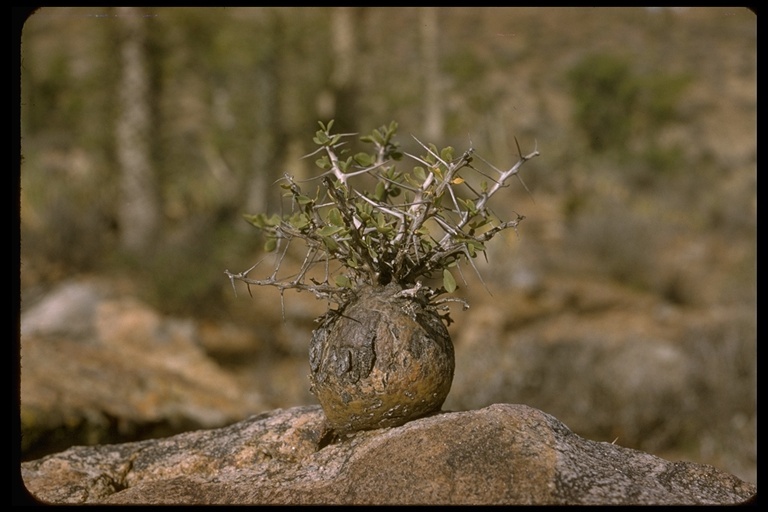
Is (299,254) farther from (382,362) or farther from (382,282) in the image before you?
(382,362)

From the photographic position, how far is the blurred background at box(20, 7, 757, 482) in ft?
21.0

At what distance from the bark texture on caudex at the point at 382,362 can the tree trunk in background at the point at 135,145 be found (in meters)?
8.51

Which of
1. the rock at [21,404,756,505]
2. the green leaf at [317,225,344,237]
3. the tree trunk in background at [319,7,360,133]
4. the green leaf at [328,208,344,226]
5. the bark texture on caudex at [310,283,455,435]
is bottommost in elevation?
the rock at [21,404,756,505]

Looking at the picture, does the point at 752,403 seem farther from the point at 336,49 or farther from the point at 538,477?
the point at 336,49

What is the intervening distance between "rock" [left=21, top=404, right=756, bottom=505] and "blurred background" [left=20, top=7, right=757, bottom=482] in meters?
0.63

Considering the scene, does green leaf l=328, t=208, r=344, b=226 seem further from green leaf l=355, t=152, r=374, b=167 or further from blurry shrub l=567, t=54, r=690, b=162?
blurry shrub l=567, t=54, r=690, b=162

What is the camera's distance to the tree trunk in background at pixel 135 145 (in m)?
10.0

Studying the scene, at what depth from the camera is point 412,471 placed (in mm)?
2012

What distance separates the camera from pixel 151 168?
33.9ft

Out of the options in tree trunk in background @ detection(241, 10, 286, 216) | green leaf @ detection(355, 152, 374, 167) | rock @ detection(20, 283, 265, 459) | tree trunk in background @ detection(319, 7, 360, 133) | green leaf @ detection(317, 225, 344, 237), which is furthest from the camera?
tree trunk in background @ detection(319, 7, 360, 133)

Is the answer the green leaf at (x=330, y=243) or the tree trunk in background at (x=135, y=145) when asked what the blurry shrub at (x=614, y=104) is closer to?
the tree trunk in background at (x=135, y=145)

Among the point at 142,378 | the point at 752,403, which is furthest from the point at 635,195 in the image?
the point at 142,378

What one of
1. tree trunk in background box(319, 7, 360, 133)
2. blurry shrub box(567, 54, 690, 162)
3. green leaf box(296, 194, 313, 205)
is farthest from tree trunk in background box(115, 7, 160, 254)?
blurry shrub box(567, 54, 690, 162)

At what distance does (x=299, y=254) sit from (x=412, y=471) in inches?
332
